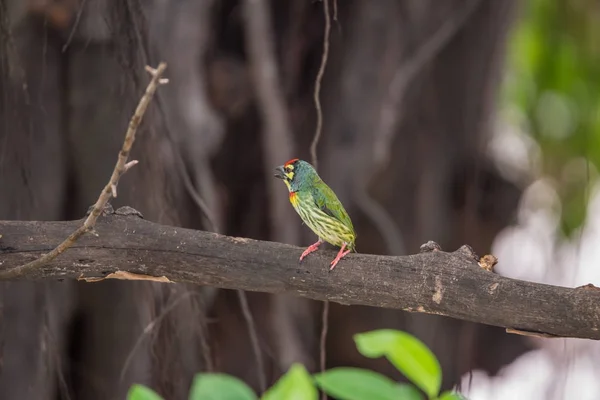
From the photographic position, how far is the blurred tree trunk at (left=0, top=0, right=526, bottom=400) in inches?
76.7

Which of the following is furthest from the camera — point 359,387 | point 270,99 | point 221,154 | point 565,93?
point 565,93

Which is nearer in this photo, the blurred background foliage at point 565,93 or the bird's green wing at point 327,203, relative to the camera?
the bird's green wing at point 327,203

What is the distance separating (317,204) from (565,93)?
125 inches

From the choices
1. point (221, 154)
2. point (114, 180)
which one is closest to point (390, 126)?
point (221, 154)

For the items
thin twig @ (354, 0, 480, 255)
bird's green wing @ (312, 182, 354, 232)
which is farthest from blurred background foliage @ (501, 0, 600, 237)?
bird's green wing @ (312, 182, 354, 232)

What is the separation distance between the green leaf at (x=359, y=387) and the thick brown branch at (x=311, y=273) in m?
0.64

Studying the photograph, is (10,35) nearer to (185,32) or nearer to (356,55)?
(185,32)

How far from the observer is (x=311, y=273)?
143 cm

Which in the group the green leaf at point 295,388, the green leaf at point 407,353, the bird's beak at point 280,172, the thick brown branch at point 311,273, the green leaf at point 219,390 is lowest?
the green leaf at point 219,390

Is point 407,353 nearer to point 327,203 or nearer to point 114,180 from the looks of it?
point 114,180

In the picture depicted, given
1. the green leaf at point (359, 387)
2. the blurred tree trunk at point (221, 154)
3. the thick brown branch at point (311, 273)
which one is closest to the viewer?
the green leaf at point (359, 387)

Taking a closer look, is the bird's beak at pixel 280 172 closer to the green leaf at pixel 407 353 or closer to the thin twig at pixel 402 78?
the green leaf at pixel 407 353

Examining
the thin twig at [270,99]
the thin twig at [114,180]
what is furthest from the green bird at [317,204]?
the thin twig at [270,99]

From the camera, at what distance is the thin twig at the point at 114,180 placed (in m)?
0.82
